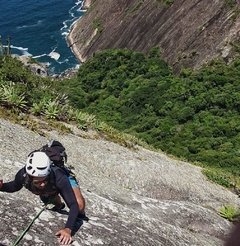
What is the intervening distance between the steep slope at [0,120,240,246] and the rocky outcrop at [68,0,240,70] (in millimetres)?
50152

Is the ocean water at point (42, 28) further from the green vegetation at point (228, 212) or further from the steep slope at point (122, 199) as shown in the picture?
the green vegetation at point (228, 212)

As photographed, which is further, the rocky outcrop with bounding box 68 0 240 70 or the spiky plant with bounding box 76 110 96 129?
the rocky outcrop with bounding box 68 0 240 70

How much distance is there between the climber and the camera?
8.31 metres

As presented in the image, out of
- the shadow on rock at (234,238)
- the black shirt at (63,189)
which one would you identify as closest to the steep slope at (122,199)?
the black shirt at (63,189)

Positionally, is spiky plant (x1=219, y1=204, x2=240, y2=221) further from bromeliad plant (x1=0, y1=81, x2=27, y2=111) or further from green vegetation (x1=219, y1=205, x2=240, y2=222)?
bromeliad plant (x1=0, y1=81, x2=27, y2=111)

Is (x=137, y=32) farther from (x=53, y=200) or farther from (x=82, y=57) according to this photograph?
(x=53, y=200)

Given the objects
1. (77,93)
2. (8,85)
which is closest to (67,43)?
(77,93)

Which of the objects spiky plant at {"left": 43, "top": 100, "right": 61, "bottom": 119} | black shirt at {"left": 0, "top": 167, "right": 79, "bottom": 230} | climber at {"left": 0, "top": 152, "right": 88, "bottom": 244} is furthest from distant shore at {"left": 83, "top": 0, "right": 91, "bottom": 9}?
black shirt at {"left": 0, "top": 167, "right": 79, "bottom": 230}

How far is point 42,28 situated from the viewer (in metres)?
119

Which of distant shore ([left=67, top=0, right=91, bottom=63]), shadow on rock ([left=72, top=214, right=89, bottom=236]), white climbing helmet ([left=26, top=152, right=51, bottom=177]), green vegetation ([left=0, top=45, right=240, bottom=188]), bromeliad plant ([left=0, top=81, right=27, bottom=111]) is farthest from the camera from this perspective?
distant shore ([left=67, top=0, right=91, bottom=63])

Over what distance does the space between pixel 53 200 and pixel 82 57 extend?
89058mm

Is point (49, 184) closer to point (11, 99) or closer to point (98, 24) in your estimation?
point (11, 99)

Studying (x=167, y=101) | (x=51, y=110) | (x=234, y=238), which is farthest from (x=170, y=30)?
(x=234, y=238)

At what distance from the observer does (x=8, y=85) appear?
68.7 feet
